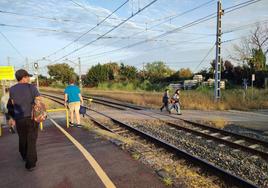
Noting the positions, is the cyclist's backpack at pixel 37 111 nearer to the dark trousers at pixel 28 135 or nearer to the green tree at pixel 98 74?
the dark trousers at pixel 28 135

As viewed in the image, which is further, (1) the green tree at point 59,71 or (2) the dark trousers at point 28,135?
(1) the green tree at point 59,71

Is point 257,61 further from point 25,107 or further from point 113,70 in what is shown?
point 25,107

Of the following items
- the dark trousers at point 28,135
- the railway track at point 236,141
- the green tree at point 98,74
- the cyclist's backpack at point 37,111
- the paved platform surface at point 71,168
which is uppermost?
the green tree at point 98,74

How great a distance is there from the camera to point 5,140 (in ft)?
30.3

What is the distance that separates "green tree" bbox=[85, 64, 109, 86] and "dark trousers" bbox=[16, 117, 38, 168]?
75.2m

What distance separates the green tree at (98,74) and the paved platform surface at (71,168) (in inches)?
2880

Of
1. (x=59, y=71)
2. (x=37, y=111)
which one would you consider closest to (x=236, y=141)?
(x=37, y=111)

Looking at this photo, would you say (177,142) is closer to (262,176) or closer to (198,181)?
(262,176)

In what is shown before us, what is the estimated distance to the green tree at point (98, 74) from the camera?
81375mm

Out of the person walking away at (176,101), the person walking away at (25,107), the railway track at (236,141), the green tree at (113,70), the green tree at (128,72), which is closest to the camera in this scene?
the person walking away at (25,107)

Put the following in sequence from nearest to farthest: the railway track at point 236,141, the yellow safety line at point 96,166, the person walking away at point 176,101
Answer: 1. the yellow safety line at point 96,166
2. the railway track at point 236,141
3. the person walking away at point 176,101

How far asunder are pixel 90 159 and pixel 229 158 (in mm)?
4261

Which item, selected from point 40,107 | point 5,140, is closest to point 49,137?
point 5,140

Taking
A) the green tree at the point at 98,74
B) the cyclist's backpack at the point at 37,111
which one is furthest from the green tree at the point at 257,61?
the cyclist's backpack at the point at 37,111
